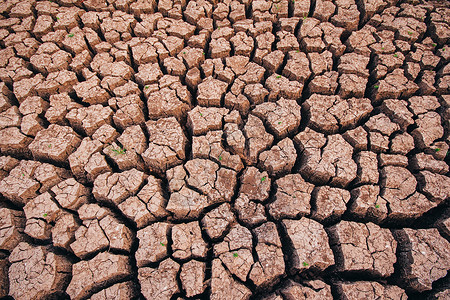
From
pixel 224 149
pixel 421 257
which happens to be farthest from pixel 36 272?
pixel 421 257

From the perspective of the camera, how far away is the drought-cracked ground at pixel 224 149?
6.41 feet

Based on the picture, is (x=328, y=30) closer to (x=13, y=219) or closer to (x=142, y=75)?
(x=142, y=75)

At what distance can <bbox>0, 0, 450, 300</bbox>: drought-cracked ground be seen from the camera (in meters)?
1.95

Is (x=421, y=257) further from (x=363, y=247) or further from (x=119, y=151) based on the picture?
(x=119, y=151)

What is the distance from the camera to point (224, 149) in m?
2.51

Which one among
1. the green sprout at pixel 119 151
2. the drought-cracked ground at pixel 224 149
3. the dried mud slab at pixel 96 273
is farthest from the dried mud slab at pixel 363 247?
the green sprout at pixel 119 151

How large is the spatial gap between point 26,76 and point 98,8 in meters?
1.35

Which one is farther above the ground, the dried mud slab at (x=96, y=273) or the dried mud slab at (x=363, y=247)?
the dried mud slab at (x=363, y=247)

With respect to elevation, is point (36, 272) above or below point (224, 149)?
below

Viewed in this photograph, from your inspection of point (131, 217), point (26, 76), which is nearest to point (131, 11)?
point (26, 76)

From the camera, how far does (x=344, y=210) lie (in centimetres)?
217

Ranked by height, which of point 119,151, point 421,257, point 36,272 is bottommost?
point 36,272

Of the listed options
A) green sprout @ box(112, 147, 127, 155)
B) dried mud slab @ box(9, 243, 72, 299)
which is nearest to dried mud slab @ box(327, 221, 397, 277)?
green sprout @ box(112, 147, 127, 155)

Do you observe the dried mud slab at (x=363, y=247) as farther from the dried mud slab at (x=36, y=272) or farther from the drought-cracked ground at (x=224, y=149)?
the dried mud slab at (x=36, y=272)
